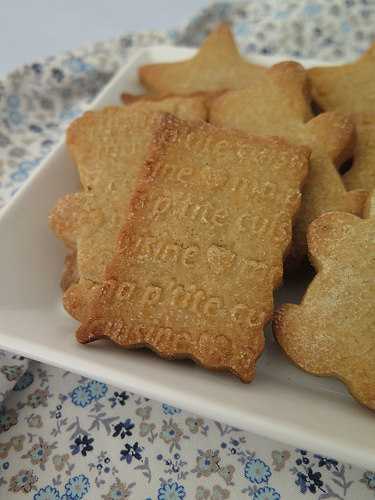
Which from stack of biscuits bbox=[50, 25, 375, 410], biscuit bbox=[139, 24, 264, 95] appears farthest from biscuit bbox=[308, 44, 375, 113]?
biscuit bbox=[139, 24, 264, 95]

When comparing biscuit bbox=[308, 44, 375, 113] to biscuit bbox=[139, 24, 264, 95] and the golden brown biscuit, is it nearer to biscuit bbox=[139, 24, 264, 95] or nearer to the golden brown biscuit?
biscuit bbox=[139, 24, 264, 95]

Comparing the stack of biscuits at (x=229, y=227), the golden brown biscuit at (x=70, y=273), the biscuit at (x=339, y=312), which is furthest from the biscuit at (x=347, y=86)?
the golden brown biscuit at (x=70, y=273)

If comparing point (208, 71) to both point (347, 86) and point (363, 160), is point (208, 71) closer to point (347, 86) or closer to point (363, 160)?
point (347, 86)

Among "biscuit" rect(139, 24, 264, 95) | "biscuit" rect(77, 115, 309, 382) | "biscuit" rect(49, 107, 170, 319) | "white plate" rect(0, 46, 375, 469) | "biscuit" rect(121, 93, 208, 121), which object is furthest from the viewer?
"biscuit" rect(139, 24, 264, 95)

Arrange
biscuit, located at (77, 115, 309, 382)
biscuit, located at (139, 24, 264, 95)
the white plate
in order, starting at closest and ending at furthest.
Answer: the white plate < biscuit, located at (77, 115, 309, 382) < biscuit, located at (139, 24, 264, 95)

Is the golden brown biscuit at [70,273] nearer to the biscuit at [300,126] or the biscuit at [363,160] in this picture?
the biscuit at [300,126]

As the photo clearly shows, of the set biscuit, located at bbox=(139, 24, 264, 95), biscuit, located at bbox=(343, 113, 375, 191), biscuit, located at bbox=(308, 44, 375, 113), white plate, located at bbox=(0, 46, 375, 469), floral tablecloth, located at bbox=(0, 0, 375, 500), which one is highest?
biscuit, located at bbox=(139, 24, 264, 95)
